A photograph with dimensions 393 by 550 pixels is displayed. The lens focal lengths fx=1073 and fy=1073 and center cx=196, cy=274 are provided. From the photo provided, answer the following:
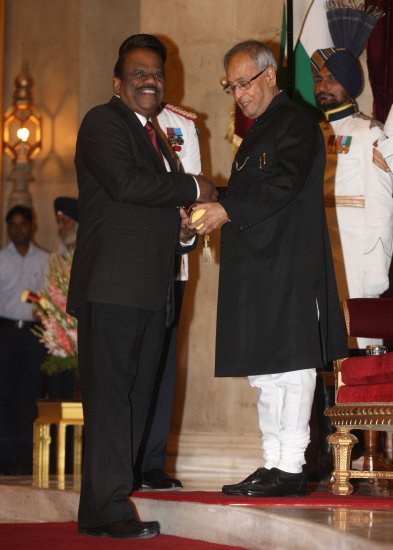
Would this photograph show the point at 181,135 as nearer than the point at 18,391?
Yes

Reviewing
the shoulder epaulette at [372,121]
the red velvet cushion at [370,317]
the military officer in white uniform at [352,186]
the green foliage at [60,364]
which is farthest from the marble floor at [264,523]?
the shoulder epaulette at [372,121]

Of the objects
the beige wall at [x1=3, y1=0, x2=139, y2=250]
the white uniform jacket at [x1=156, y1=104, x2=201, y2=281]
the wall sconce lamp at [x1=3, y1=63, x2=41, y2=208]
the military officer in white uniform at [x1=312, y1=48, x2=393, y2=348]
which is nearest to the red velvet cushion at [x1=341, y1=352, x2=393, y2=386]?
the military officer in white uniform at [x1=312, y1=48, x2=393, y2=348]

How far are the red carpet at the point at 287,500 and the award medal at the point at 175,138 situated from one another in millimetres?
1515

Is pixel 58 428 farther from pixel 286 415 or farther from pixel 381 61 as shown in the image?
pixel 381 61

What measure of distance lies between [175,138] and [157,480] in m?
1.49

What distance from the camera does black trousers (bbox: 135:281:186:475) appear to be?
178 inches

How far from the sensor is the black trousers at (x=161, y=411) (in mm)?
4527

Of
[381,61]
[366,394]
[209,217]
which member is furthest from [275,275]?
[381,61]

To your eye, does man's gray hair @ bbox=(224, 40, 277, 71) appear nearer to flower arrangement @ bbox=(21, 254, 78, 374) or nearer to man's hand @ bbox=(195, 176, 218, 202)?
man's hand @ bbox=(195, 176, 218, 202)

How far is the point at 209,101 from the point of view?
5.99m

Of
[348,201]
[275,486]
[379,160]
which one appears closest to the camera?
[275,486]

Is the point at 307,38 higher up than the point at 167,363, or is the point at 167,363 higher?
the point at 307,38

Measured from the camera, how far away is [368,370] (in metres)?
4.24

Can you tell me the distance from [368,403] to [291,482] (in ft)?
1.87
